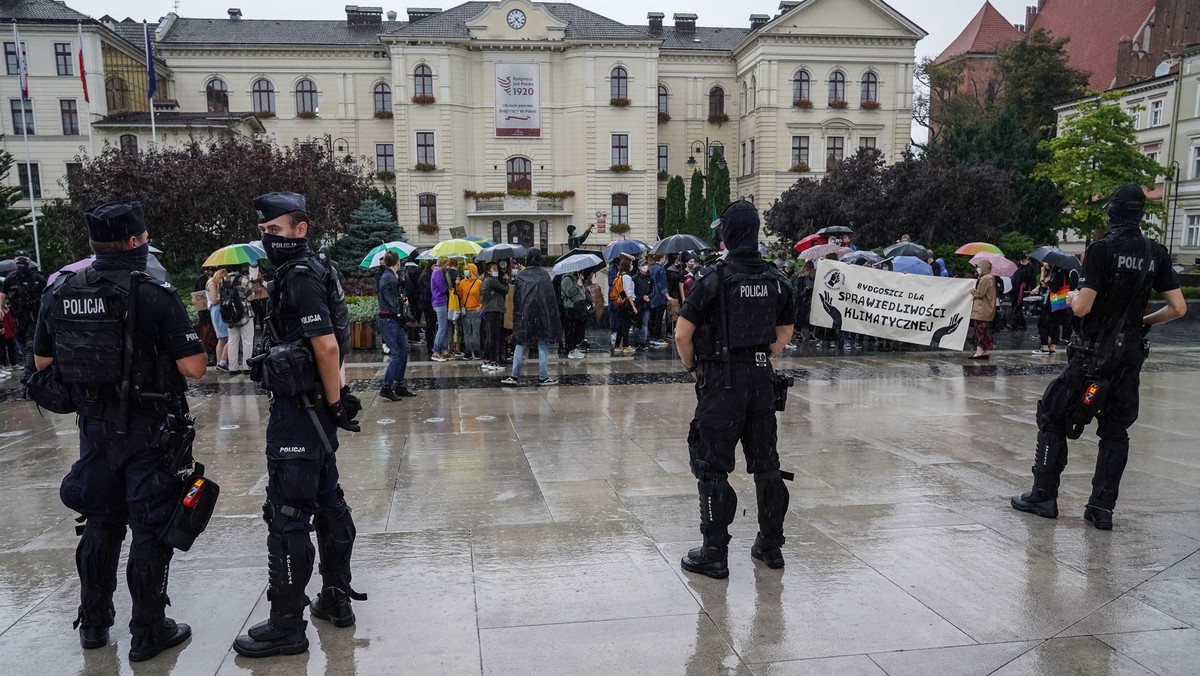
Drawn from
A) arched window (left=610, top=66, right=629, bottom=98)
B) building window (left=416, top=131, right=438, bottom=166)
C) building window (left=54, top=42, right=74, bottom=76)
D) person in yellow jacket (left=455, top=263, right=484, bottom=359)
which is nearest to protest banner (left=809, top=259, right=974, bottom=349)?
person in yellow jacket (left=455, top=263, right=484, bottom=359)

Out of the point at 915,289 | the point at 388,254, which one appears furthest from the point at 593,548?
the point at 915,289

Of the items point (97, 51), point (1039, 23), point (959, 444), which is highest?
point (1039, 23)

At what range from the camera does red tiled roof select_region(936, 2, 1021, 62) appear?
69.4m

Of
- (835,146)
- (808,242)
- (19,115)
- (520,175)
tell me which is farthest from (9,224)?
(835,146)

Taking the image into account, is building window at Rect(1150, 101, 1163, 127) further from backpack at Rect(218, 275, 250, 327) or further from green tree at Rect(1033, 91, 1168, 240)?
backpack at Rect(218, 275, 250, 327)

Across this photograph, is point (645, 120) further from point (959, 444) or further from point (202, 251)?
point (959, 444)

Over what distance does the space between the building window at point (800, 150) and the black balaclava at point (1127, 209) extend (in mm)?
47699

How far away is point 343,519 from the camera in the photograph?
3.96 meters

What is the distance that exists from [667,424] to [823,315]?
737 centimetres

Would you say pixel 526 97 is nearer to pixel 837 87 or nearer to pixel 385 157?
pixel 385 157

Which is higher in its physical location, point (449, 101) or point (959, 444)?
point (449, 101)

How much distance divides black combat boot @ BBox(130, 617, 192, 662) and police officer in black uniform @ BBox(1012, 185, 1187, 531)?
5.36 meters

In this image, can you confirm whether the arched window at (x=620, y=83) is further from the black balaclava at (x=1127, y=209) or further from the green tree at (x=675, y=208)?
the black balaclava at (x=1127, y=209)

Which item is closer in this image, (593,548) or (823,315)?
(593,548)
